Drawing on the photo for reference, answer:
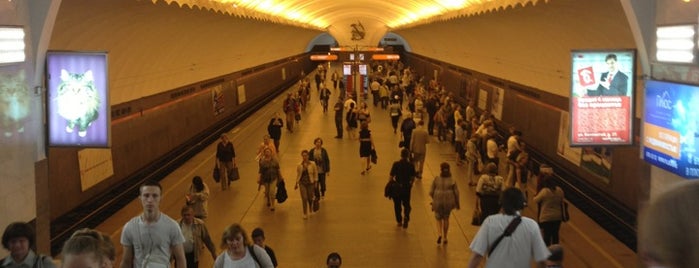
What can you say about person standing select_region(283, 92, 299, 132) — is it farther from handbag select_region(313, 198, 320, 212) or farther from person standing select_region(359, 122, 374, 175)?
handbag select_region(313, 198, 320, 212)

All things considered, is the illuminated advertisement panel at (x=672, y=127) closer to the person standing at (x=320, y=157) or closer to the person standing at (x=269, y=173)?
the person standing at (x=269, y=173)

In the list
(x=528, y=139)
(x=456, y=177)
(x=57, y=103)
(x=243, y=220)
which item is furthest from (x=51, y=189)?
(x=528, y=139)

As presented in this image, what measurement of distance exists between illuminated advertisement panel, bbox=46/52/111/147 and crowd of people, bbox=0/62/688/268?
1.60 metres

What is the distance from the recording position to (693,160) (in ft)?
29.0

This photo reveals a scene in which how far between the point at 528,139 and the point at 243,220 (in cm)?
1231

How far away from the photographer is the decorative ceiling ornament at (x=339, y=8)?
1674cm

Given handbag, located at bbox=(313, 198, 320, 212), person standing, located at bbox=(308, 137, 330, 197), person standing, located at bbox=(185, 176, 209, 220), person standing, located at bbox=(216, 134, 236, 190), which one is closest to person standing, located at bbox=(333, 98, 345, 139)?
person standing, located at bbox=(216, 134, 236, 190)

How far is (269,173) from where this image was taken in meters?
15.2

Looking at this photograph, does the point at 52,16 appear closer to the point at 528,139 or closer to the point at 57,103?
the point at 57,103

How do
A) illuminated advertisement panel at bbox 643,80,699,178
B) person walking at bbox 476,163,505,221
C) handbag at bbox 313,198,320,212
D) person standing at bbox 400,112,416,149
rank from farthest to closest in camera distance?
person standing at bbox 400,112,416,149 → handbag at bbox 313,198,320,212 → person walking at bbox 476,163,505,221 → illuminated advertisement panel at bbox 643,80,699,178

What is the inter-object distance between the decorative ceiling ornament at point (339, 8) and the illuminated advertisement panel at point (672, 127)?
11.8 feet

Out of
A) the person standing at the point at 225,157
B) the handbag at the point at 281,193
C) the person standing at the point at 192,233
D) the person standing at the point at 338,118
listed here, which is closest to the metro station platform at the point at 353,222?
the handbag at the point at 281,193

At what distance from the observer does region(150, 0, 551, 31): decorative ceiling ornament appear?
16744 mm

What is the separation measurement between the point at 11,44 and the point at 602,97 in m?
6.69
